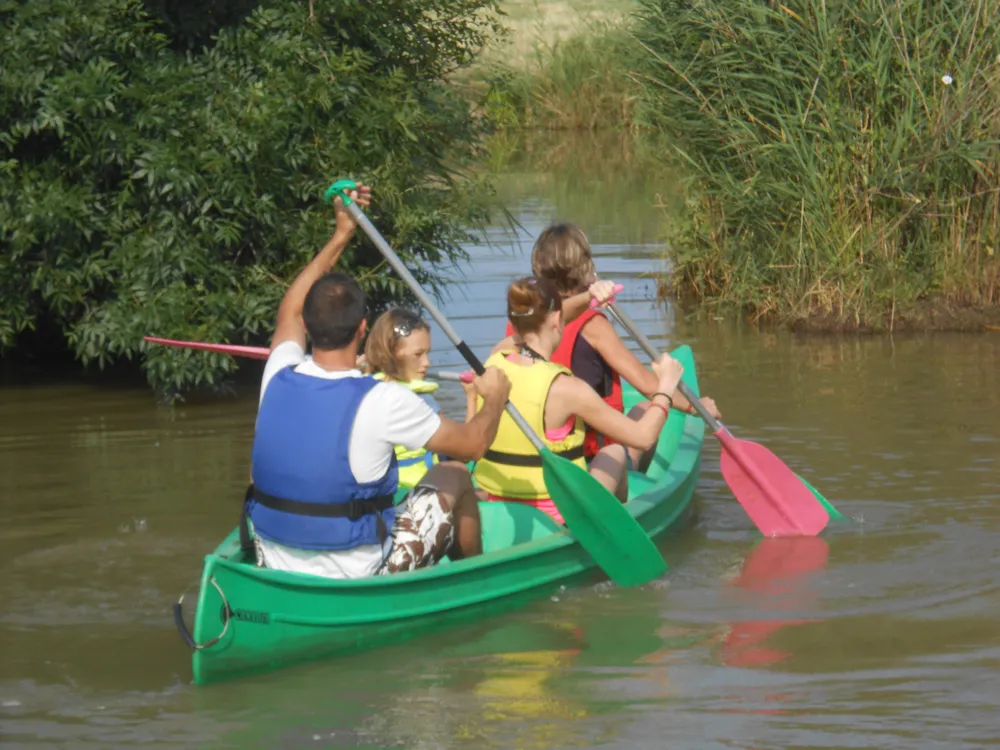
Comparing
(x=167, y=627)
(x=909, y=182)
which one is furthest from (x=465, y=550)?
(x=909, y=182)

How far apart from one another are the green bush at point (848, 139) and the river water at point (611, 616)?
131cm

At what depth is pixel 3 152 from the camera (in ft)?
29.2

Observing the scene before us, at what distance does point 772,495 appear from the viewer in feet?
21.9

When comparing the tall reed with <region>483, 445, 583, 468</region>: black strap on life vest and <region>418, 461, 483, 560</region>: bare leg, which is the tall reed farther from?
<region>418, 461, 483, 560</region>: bare leg

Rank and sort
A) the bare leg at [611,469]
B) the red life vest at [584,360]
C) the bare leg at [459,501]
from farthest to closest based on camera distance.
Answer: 1. the red life vest at [584,360]
2. the bare leg at [611,469]
3. the bare leg at [459,501]

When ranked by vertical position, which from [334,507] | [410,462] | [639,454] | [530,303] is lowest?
[639,454]

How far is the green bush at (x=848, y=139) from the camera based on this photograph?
33.0ft

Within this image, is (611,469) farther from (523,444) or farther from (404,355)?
(404,355)

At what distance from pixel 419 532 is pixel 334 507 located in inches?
21.0

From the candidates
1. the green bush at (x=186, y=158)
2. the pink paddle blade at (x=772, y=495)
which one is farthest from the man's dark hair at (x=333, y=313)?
the green bush at (x=186, y=158)

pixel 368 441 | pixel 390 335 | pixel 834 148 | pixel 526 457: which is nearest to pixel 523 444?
pixel 526 457

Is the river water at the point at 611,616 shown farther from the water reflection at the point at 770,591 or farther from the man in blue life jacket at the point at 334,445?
the man in blue life jacket at the point at 334,445

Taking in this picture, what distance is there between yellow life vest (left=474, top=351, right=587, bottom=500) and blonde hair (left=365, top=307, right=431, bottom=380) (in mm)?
328

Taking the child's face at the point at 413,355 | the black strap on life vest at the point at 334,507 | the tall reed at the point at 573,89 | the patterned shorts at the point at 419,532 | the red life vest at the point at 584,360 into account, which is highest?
the tall reed at the point at 573,89
